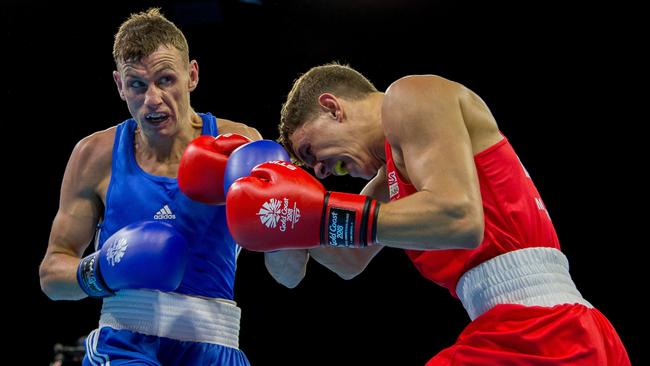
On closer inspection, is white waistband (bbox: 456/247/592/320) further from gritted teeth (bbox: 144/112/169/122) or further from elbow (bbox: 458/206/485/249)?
gritted teeth (bbox: 144/112/169/122)

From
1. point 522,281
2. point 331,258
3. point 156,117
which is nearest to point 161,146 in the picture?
point 156,117

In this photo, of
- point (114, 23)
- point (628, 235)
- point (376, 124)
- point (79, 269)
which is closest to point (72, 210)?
point (79, 269)

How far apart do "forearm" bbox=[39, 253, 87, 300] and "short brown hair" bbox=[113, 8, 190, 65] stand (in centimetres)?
78

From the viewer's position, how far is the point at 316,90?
253 cm

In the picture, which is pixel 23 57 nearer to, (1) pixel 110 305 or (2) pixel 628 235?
(1) pixel 110 305

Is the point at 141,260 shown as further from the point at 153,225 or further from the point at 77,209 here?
the point at 77,209

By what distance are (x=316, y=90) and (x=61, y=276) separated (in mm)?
1169

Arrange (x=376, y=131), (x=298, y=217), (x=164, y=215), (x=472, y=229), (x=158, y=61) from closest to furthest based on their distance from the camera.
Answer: (x=472, y=229), (x=298, y=217), (x=376, y=131), (x=164, y=215), (x=158, y=61)

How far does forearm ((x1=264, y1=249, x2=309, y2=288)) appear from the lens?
2.86 metres

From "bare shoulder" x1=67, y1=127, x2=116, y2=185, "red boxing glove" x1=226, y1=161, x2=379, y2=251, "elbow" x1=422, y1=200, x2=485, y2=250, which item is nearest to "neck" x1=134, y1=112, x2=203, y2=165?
"bare shoulder" x1=67, y1=127, x2=116, y2=185

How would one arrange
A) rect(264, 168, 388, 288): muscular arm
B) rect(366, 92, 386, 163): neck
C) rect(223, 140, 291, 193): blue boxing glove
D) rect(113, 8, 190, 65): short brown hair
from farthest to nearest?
1. rect(264, 168, 388, 288): muscular arm
2. rect(113, 8, 190, 65): short brown hair
3. rect(366, 92, 386, 163): neck
4. rect(223, 140, 291, 193): blue boxing glove

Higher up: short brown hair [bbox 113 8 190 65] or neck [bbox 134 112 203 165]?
short brown hair [bbox 113 8 190 65]

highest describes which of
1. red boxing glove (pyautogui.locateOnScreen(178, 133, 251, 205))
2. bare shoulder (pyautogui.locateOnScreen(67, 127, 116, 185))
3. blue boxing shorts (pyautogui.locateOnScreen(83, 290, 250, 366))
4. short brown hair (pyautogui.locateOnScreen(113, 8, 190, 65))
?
short brown hair (pyautogui.locateOnScreen(113, 8, 190, 65))

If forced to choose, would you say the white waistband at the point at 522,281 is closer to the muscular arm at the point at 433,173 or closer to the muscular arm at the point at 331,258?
the muscular arm at the point at 433,173
